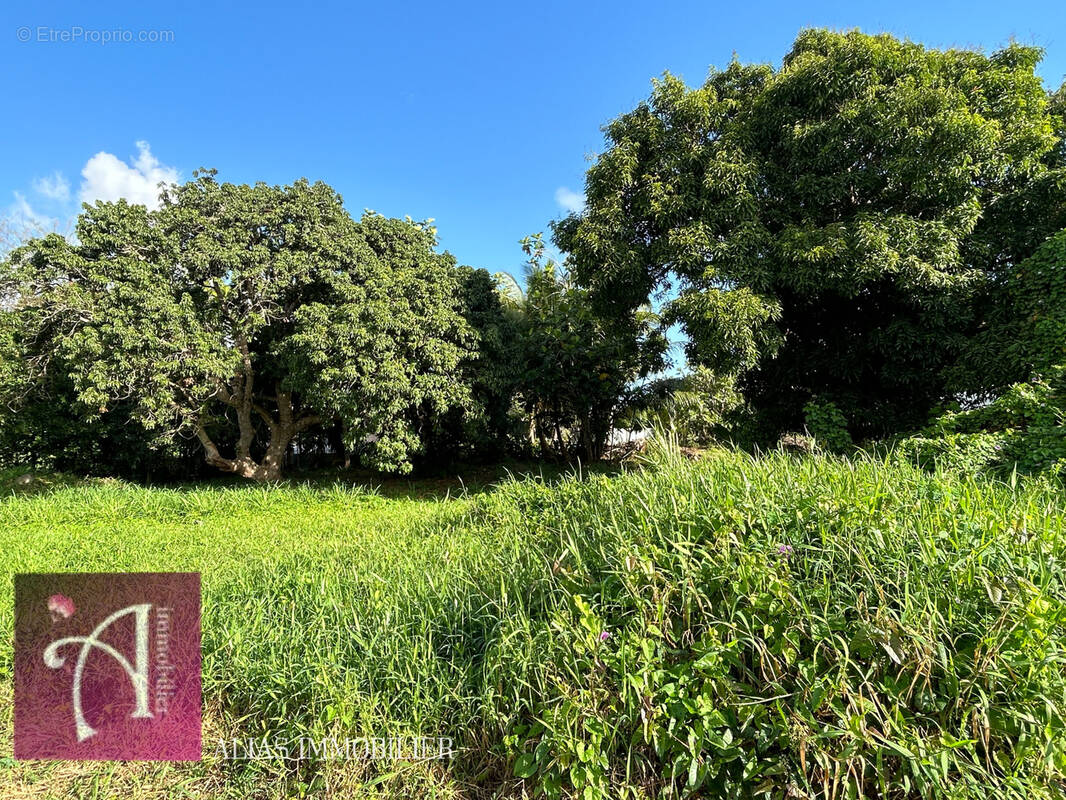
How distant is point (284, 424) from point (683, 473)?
7750 mm

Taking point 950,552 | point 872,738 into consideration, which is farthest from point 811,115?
point 872,738

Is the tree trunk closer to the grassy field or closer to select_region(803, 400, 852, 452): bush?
the grassy field

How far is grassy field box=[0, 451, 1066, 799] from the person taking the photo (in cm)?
137

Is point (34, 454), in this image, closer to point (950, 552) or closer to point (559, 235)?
point (559, 235)

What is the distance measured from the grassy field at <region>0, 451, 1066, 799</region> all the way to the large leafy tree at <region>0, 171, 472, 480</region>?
4230 mm

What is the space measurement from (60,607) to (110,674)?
1.11 m

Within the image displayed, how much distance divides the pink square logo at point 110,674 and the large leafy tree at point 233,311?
12.2 ft

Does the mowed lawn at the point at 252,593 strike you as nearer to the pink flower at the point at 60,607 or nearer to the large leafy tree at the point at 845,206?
the pink flower at the point at 60,607

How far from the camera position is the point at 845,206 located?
5.91 metres

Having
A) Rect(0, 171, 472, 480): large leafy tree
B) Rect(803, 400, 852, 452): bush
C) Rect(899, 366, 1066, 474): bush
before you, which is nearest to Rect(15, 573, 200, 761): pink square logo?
Rect(0, 171, 472, 480): large leafy tree

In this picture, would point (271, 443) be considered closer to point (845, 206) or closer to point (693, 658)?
point (693, 658)

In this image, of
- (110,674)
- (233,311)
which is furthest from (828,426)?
(233,311)

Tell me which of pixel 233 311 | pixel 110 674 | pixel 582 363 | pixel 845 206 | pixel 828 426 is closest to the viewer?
pixel 110 674

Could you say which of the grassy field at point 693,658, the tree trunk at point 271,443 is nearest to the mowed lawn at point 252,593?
the grassy field at point 693,658
